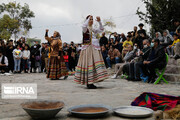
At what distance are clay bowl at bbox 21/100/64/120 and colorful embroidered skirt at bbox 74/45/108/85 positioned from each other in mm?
3083

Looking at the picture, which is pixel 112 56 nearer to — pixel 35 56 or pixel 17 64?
pixel 35 56

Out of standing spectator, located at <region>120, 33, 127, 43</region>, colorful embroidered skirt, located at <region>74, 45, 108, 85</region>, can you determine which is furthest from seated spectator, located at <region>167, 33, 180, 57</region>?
colorful embroidered skirt, located at <region>74, 45, 108, 85</region>

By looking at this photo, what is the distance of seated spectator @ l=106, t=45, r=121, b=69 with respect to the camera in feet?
38.8

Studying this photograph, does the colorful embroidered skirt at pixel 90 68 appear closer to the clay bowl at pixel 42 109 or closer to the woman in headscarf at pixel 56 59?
the woman in headscarf at pixel 56 59

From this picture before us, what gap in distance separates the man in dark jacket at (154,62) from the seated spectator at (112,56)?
13.1 feet

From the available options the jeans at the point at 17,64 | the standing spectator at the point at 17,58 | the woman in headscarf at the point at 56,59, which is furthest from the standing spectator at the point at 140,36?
the jeans at the point at 17,64

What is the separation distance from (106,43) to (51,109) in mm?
11640

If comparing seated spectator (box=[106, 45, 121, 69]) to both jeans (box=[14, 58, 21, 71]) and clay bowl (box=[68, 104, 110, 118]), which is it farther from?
clay bowl (box=[68, 104, 110, 118])

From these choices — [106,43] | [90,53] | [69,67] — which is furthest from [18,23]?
[90,53]

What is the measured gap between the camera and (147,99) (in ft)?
11.0

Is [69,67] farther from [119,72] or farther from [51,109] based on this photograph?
[51,109]

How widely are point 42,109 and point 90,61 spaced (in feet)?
11.7

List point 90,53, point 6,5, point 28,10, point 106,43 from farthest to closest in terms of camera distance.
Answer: point 28,10 → point 6,5 → point 106,43 → point 90,53

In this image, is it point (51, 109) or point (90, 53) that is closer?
point (51, 109)
